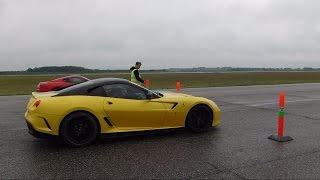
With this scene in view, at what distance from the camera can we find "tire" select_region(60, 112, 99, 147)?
647cm

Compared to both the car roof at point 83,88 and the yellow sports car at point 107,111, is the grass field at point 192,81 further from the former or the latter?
the yellow sports car at point 107,111

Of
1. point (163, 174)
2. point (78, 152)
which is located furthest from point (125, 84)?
point (163, 174)

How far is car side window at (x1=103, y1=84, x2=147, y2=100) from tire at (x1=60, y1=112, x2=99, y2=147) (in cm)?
71

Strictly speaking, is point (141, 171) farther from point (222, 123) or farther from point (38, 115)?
point (222, 123)

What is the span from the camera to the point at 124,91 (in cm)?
727

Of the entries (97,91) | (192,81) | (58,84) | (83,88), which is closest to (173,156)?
(97,91)

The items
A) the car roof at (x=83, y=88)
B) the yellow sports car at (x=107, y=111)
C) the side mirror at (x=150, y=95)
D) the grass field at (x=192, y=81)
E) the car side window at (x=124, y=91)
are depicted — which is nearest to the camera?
the yellow sports car at (x=107, y=111)

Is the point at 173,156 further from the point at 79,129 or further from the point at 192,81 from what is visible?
the point at 192,81

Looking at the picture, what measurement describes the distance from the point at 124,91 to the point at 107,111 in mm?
651

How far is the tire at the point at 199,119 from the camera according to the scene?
→ 7828 millimetres

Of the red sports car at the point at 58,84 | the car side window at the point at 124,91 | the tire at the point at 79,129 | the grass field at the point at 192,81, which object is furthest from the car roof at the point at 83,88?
the grass field at the point at 192,81

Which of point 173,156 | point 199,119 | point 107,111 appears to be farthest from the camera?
point 199,119

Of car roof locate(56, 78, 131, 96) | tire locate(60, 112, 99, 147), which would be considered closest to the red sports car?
car roof locate(56, 78, 131, 96)

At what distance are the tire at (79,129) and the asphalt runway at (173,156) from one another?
0.16m
